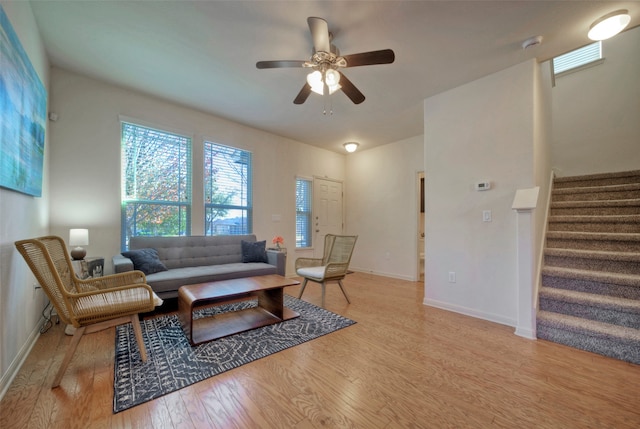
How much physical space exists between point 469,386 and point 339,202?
4613 mm

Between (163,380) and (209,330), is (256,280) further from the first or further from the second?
(163,380)

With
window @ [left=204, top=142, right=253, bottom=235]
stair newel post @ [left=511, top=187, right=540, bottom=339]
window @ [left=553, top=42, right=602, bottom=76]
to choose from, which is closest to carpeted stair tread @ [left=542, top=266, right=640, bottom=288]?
stair newel post @ [left=511, top=187, right=540, bottom=339]

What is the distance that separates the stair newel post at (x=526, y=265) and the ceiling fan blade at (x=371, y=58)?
187cm

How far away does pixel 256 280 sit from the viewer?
9.46ft

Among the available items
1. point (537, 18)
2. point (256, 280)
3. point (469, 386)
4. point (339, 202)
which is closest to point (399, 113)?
point (537, 18)

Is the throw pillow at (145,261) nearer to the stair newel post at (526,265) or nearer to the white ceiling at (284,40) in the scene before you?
the white ceiling at (284,40)

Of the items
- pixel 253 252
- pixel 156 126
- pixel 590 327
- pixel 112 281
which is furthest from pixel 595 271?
pixel 156 126

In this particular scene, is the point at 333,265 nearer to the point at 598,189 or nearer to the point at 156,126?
the point at 156,126

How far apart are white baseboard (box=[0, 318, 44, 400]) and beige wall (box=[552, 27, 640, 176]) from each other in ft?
21.7

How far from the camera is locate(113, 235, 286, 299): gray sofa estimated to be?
287cm

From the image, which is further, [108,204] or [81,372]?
[108,204]

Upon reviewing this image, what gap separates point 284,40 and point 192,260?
2.97 meters

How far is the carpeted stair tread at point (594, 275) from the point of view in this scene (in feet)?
7.46

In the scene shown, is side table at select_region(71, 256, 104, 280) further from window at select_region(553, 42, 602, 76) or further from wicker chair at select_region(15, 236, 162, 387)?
window at select_region(553, 42, 602, 76)
